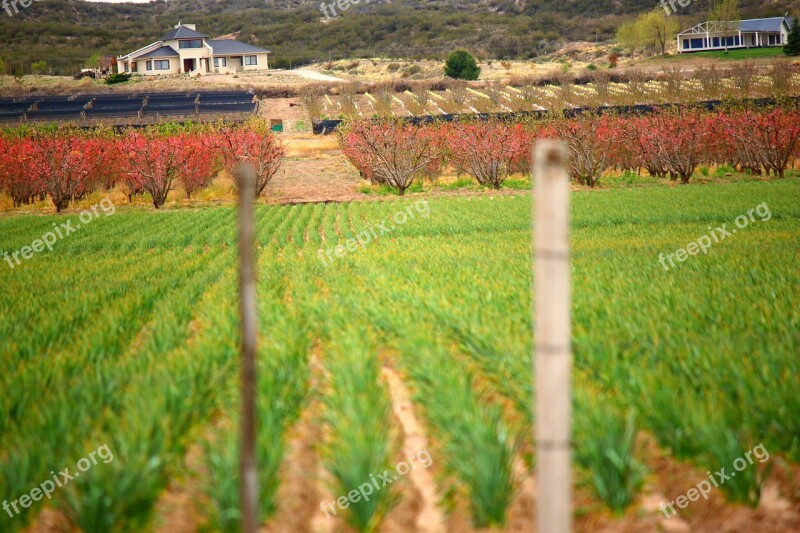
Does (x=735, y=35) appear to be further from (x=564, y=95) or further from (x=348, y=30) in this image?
(x=348, y=30)

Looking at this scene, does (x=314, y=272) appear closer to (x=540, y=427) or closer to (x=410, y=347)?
(x=410, y=347)

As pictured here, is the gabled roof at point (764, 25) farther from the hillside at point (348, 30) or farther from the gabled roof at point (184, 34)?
the gabled roof at point (184, 34)

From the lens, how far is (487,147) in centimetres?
3020

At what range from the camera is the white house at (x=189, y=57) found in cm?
7194

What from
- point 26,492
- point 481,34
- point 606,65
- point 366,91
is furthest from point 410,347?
point 481,34

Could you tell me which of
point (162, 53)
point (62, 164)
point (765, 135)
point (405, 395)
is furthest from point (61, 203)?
point (162, 53)

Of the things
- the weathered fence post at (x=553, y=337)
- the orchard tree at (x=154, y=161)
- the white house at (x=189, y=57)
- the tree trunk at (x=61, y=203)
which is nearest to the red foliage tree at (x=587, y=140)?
the orchard tree at (x=154, y=161)

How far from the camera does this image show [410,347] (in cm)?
647

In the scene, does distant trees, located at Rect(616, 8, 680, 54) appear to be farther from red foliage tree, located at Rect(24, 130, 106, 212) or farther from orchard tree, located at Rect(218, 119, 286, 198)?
red foliage tree, located at Rect(24, 130, 106, 212)

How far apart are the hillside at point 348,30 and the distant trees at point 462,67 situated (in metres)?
28.5

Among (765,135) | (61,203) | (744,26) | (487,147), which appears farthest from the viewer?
(744,26)

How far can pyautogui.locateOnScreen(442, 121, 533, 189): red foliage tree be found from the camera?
30281 millimetres

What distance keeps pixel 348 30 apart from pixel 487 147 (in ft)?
334

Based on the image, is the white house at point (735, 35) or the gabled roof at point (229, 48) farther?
the white house at point (735, 35)
